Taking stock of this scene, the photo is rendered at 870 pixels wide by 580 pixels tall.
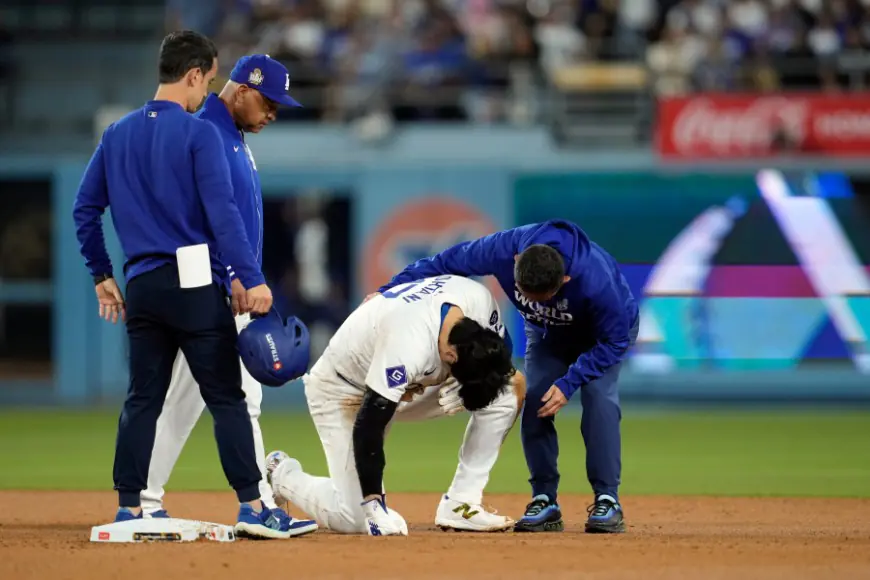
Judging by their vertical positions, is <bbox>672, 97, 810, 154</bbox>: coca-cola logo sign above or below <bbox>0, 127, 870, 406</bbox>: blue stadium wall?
above

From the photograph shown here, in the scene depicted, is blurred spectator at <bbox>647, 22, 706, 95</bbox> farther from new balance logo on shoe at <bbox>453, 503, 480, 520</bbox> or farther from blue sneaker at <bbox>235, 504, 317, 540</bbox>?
blue sneaker at <bbox>235, 504, 317, 540</bbox>

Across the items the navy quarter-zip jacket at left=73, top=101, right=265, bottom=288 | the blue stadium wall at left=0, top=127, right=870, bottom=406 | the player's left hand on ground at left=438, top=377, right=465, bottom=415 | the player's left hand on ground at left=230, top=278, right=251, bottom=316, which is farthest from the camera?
the blue stadium wall at left=0, top=127, right=870, bottom=406

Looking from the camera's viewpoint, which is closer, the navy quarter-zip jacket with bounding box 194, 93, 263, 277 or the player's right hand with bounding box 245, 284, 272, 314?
the player's right hand with bounding box 245, 284, 272, 314

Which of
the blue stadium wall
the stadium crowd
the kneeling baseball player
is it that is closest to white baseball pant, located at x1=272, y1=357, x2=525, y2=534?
the kneeling baseball player

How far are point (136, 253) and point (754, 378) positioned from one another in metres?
12.0

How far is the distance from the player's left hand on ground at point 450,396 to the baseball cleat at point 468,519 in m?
0.45

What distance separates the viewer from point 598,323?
21.7 feet

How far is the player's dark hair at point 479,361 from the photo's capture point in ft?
19.9

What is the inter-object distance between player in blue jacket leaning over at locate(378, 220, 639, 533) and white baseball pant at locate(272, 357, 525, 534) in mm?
281

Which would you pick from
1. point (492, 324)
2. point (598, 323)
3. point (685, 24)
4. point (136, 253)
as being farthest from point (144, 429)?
point (685, 24)

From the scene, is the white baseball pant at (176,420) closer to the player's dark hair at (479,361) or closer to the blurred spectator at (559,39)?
the player's dark hair at (479,361)

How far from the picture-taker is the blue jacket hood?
21.4 ft

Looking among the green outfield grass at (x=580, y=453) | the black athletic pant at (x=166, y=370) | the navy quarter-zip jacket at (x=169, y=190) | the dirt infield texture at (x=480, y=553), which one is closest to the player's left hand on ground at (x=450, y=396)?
the dirt infield texture at (x=480, y=553)

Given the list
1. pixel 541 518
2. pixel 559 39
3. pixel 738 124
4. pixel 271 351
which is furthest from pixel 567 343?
pixel 559 39
